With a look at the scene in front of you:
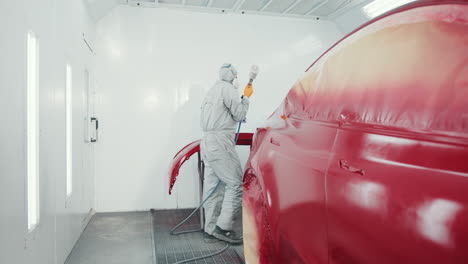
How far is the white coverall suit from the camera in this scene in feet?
12.3

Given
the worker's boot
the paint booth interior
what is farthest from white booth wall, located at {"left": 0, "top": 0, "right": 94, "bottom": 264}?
the worker's boot

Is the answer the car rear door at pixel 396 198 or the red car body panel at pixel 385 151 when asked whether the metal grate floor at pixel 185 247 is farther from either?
the car rear door at pixel 396 198

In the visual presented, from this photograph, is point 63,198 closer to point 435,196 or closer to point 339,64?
point 339,64

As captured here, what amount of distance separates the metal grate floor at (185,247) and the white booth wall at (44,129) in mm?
836

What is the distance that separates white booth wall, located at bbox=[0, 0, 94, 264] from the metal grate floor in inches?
32.9

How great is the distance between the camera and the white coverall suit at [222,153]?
12.3ft

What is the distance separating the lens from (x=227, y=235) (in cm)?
370

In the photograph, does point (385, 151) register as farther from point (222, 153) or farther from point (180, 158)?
point (180, 158)

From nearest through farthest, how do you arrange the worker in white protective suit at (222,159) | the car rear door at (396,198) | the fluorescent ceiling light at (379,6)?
the car rear door at (396,198), the worker in white protective suit at (222,159), the fluorescent ceiling light at (379,6)

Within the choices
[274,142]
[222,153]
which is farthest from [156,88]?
[274,142]

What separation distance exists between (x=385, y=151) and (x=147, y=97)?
439 centimetres

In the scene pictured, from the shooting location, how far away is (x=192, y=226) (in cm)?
426

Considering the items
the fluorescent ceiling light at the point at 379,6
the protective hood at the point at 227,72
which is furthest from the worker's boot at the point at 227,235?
the fluorescent ceiling light at the point at 379,6

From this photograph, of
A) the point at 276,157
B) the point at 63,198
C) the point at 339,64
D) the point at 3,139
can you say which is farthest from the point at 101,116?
the point at 339,64
